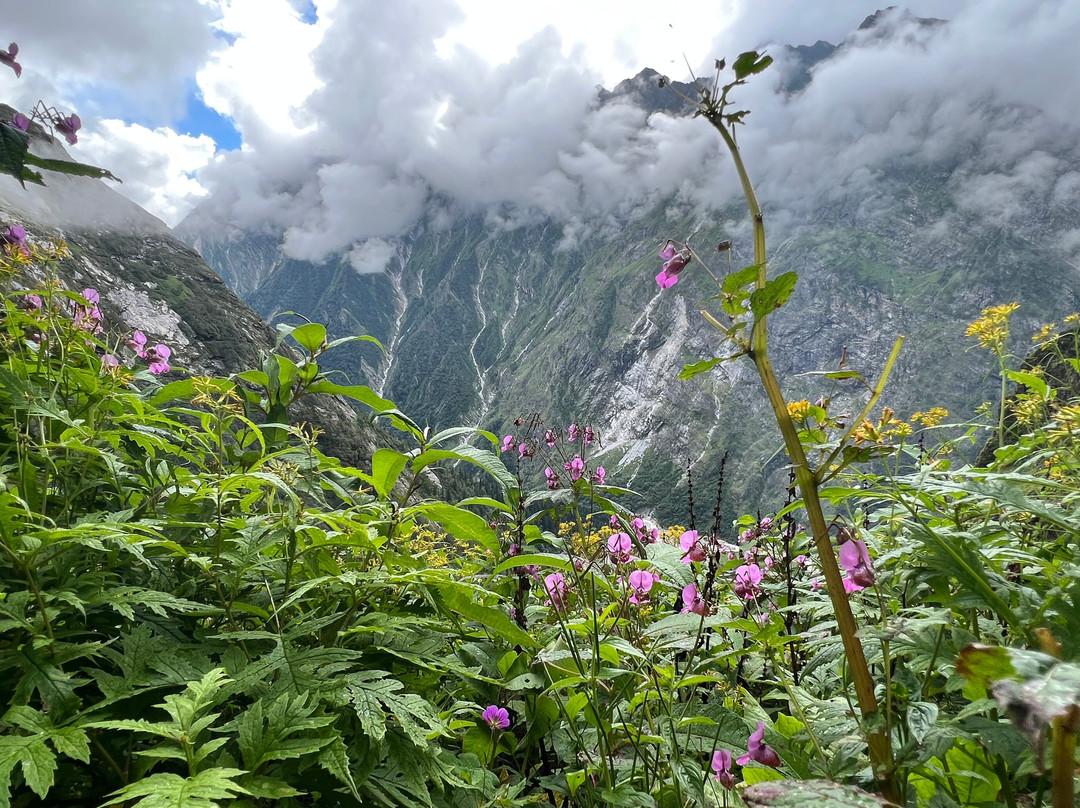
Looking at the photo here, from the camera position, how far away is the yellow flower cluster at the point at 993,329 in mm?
3336

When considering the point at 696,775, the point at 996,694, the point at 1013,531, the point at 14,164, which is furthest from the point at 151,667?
the point at 1013,531

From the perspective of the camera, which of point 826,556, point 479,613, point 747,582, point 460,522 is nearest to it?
point 826,556

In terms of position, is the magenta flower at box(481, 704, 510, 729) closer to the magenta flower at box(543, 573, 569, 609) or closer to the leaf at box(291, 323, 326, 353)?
the magenta flower at box(543, 573, 569, 609)

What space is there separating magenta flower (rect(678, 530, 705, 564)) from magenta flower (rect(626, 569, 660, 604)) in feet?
0.53

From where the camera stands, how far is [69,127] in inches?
96.9

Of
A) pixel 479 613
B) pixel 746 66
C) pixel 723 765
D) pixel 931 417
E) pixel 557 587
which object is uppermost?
pixel 931 417

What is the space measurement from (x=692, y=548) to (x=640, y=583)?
0.27 meters

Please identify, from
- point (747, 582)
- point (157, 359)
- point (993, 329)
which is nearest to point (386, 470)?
point (747, 582)

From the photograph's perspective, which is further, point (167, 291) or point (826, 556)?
point (167, 291)

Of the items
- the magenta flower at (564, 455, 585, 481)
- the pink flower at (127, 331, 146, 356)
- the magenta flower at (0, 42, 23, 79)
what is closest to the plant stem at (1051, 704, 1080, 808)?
the magenta flower at (564, 455, 585, 481)

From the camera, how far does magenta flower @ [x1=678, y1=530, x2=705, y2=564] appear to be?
202 cm

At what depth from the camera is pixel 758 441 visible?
649 ft

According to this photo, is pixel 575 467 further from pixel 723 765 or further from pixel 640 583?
pixel 723 765

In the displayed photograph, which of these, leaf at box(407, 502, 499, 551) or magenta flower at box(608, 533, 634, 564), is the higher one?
magenta flower at box(608, 533, 634, 564)
